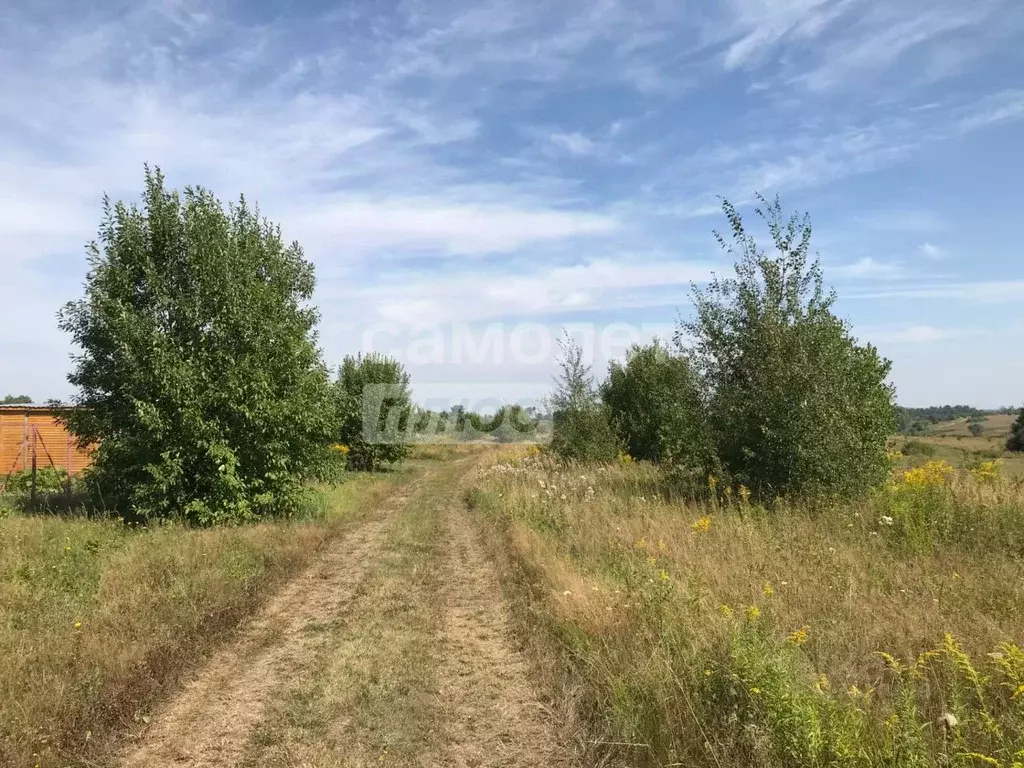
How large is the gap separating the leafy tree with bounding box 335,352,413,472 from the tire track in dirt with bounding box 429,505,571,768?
72.3 ft

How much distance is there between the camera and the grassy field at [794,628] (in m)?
3.28

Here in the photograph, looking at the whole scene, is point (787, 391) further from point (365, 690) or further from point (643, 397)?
point (643, 397)

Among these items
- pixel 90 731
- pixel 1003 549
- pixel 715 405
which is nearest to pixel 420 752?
pixel 90 731

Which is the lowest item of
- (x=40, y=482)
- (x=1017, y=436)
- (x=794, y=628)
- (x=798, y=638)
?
(x=40, y=482)

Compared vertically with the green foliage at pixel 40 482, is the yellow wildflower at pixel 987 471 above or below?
above

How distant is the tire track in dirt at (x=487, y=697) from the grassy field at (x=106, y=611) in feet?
7.05

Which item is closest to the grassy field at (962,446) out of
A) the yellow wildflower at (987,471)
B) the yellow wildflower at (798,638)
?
the yellow wildflower at (987,471)

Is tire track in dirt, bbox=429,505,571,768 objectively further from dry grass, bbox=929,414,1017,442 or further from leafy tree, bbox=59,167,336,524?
dry grass, bbox=929,414,1017,442

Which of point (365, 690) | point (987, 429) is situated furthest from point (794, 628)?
point (987, 429)

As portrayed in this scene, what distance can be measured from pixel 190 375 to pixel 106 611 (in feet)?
20.4

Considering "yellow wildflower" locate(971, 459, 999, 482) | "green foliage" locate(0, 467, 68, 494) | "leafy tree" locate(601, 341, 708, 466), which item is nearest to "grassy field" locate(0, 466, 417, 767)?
"green foliage" locate(0, 467, 68, 494)

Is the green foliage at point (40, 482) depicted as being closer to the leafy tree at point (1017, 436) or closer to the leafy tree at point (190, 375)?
the leafy tree at point (190, 375)

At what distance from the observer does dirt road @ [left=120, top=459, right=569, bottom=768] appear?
4.04 meters

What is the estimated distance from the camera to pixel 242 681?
513 centimetres
